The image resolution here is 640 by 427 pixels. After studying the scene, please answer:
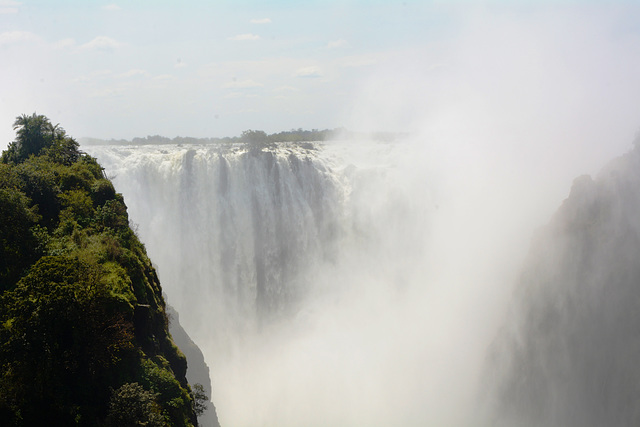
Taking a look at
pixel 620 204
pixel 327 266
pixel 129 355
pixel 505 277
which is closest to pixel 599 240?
pixel 620 204

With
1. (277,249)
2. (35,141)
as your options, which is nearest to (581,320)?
(277,249)

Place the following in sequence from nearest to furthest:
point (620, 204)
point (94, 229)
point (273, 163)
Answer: point (94, 229)
point (620, 204)
point (273, 163)

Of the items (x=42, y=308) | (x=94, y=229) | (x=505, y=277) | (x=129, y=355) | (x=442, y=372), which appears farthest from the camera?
(x=505, y=277)

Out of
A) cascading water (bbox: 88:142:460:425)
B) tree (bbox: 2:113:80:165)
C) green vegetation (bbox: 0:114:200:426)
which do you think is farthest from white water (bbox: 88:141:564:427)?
green vegetation (bbox: 0:114:200:426)

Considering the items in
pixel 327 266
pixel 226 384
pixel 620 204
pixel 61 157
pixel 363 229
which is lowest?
pixel 226 384

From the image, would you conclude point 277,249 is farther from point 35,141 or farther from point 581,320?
point 581,320

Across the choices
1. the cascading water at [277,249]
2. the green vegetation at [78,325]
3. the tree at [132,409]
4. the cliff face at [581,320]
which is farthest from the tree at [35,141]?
the cliff face at [581,320]

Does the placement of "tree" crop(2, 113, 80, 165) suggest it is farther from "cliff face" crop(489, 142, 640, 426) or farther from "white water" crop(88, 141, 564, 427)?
"cliff face" crop(489, 142, 640, 426)

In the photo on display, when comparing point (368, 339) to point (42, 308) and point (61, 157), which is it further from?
point (42, 308)
